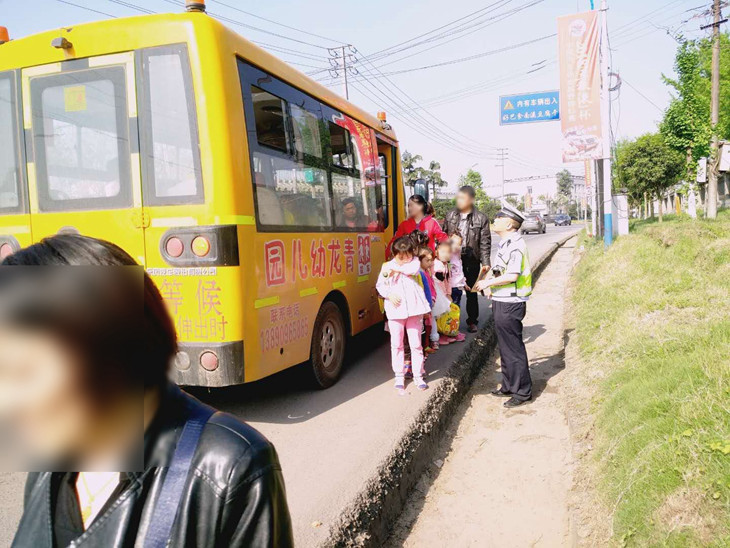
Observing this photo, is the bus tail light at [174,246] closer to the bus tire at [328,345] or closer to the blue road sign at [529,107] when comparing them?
the bus tire at [328,345]

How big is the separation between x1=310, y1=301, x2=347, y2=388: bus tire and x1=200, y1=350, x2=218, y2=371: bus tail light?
1.41m

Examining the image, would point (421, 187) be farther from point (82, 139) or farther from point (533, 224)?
point (533, 224)

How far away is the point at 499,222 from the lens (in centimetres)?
535

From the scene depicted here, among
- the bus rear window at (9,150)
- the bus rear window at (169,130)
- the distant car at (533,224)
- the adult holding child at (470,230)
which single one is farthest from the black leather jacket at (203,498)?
the distant car at (533,224)

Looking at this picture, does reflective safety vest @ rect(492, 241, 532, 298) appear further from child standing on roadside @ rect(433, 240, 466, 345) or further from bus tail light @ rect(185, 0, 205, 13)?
bus tail light @ rect(185, 0, 205, 13)

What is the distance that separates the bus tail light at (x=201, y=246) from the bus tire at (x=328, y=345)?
62.1 inches

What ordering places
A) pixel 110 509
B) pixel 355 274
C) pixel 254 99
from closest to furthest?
pixel 110 509
pixel 254 99
pixel 355 274

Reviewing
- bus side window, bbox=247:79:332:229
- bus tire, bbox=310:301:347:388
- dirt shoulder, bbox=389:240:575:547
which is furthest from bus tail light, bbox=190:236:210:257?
dirt shoulder, bbox=389:240:575:547

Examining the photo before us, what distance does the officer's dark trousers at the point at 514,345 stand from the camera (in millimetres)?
5289

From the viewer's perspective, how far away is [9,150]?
440 cm

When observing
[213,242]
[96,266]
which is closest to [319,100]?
[213,242]

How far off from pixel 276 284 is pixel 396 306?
1335mm

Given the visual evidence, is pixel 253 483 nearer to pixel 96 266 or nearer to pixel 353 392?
pixel 96 266

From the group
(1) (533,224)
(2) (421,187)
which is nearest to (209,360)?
(2) (421,187)
